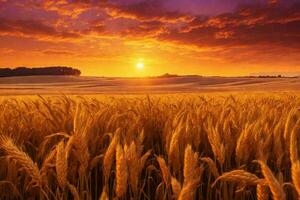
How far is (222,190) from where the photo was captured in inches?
68.4

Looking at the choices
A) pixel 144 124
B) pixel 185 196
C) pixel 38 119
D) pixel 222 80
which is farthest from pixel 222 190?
pixel 222 80

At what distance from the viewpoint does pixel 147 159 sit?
2.21 m

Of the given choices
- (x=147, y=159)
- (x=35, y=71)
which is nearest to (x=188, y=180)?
(x=147, y=159)

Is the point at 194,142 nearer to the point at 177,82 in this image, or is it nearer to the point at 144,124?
the point at 144,124

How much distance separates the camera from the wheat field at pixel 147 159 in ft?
4.13

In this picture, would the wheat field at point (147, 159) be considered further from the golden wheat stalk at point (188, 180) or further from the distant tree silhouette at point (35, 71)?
the distant tree silhouette at point (35, 71)

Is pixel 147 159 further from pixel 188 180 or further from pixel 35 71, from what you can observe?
pixel 35 71

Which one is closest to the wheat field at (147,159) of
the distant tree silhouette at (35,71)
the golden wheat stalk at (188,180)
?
the golden wheat stalk at (188,180)

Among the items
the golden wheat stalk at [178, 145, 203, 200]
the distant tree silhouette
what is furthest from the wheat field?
the distant tree silhouette

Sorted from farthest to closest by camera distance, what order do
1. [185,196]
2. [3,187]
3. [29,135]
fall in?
[29,135] < [3,187] < [185,196]

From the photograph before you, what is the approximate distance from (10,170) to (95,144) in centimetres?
46

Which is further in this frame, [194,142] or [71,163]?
[194,142]

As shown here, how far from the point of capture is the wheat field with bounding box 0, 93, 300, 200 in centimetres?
126

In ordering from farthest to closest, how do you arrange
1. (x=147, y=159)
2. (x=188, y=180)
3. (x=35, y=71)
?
(x=35, y=71), (x=147, y=159), (x=188, y=180)
